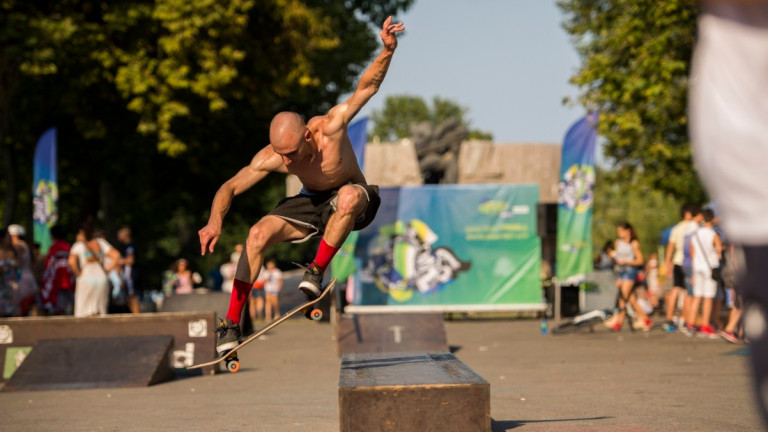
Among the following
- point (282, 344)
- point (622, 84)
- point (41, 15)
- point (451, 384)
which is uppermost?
point (41, 15)

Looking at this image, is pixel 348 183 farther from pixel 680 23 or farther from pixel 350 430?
pixel 680 23

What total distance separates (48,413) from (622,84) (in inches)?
649

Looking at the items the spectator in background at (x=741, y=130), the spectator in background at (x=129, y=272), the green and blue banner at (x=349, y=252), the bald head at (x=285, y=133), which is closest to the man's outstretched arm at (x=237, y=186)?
the bald head at (x=285, y=133)

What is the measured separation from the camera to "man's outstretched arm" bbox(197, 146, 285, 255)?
8.26m

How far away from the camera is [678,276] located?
20453 mm

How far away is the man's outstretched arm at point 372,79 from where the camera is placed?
7.89m

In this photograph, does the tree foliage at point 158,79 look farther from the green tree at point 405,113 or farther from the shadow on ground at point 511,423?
the green tree at point 405,113

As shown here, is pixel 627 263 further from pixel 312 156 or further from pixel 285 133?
pixel 285 133

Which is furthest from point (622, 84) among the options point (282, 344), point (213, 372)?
point (213, 372)

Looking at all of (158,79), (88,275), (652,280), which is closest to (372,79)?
(88,275)

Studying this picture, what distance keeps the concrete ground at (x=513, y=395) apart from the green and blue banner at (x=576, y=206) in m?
3.90

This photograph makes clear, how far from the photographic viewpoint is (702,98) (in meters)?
3.28

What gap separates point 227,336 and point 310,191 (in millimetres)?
1291

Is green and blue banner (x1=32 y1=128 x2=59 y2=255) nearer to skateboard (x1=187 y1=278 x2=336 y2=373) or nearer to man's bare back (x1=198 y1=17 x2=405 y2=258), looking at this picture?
skateboard (x1=187 y1=278 x2=336 y2=373)
